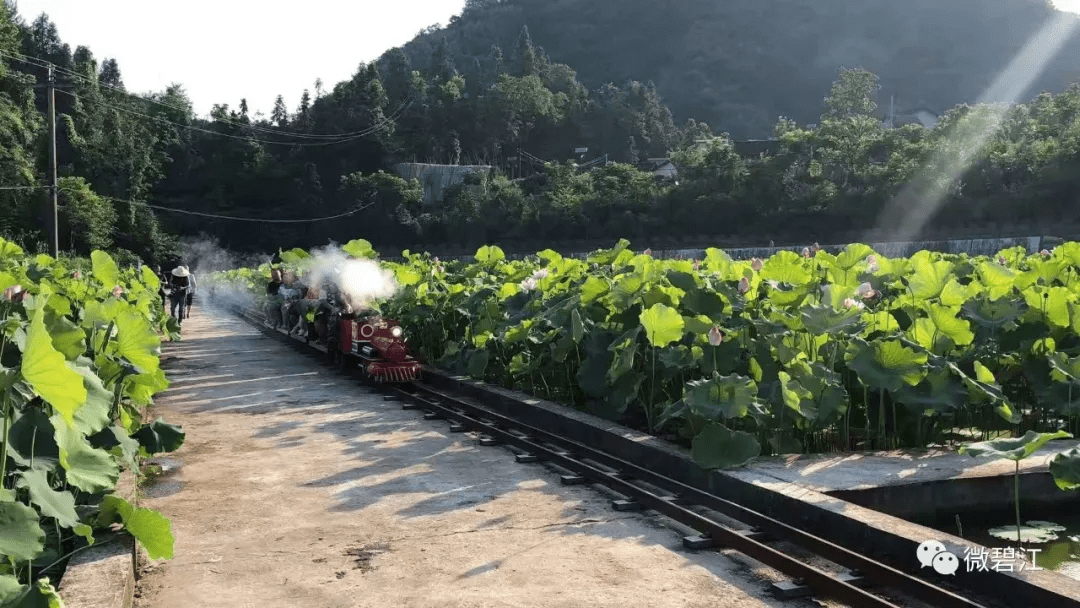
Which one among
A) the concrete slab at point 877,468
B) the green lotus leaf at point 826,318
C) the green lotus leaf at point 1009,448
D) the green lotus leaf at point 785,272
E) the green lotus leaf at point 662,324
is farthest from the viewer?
the green lotus leaf at point 785,272

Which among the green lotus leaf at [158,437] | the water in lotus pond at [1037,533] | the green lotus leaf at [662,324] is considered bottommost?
the water in lotus pond at [1037,533]

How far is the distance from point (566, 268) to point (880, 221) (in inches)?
1913

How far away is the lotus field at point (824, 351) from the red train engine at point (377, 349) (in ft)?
10.2

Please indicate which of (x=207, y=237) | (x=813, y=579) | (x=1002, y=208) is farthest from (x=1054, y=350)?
(x=207, y=237)

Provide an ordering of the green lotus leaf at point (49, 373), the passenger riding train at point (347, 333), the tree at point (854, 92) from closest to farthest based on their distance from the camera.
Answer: the green lotus leaf at point (49, 373) → the passenger riding train at point (347, 333) → the tree at point (854, 92)

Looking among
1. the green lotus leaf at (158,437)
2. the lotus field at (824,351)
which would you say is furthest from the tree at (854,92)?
the green lotus leaf at (158,437)

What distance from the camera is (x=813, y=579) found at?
5.52 metres

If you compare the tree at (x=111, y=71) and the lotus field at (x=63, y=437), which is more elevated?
the tree at (x=111, y=71)

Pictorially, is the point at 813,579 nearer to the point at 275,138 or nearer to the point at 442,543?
the point at 442,543

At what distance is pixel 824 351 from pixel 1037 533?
2.44m

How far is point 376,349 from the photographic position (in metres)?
15.2

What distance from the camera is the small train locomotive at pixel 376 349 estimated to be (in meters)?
14.6

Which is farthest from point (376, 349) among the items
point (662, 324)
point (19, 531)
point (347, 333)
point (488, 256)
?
point (19, 531)

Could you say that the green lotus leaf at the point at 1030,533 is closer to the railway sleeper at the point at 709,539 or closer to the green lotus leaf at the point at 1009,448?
the green lotus leaf at the point at 1009,448
